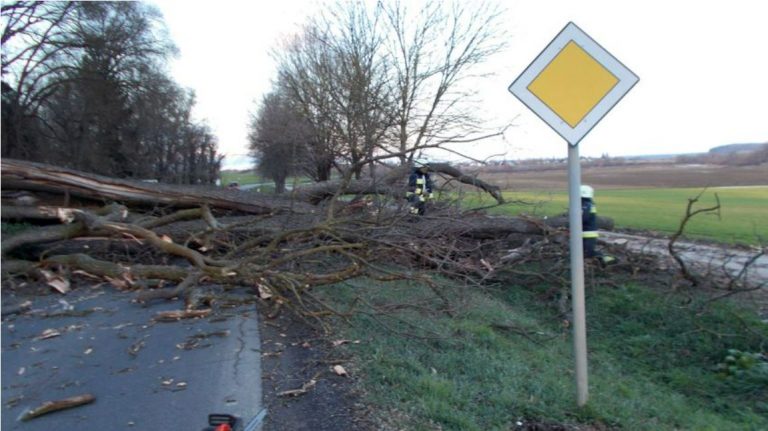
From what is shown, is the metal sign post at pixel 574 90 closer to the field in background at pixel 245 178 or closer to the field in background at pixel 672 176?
the field in background at pixel 672 176

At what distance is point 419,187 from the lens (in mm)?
9469

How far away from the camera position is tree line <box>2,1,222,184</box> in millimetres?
21328

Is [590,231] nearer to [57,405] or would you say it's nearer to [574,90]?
[574,90]

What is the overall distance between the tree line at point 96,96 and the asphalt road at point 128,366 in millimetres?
17199

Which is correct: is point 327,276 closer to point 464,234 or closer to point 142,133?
point 464,234

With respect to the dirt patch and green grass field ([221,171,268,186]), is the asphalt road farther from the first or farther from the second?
green grass field ([221,171,268,186])

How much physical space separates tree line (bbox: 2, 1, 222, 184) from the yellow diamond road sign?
2050cm

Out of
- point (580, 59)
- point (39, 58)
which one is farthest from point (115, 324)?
point (39, 58)

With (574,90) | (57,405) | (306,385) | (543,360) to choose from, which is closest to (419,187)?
(543,360)

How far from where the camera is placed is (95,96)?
83.4 ft

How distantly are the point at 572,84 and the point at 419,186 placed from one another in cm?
552

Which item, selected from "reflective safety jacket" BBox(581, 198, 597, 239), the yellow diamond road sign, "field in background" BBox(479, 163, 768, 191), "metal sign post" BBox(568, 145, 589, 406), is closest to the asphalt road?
"metal sign post" BBox(568, 145, 589, 406)

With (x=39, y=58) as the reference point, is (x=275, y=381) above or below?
below

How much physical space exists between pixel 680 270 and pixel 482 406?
18.8 feet
